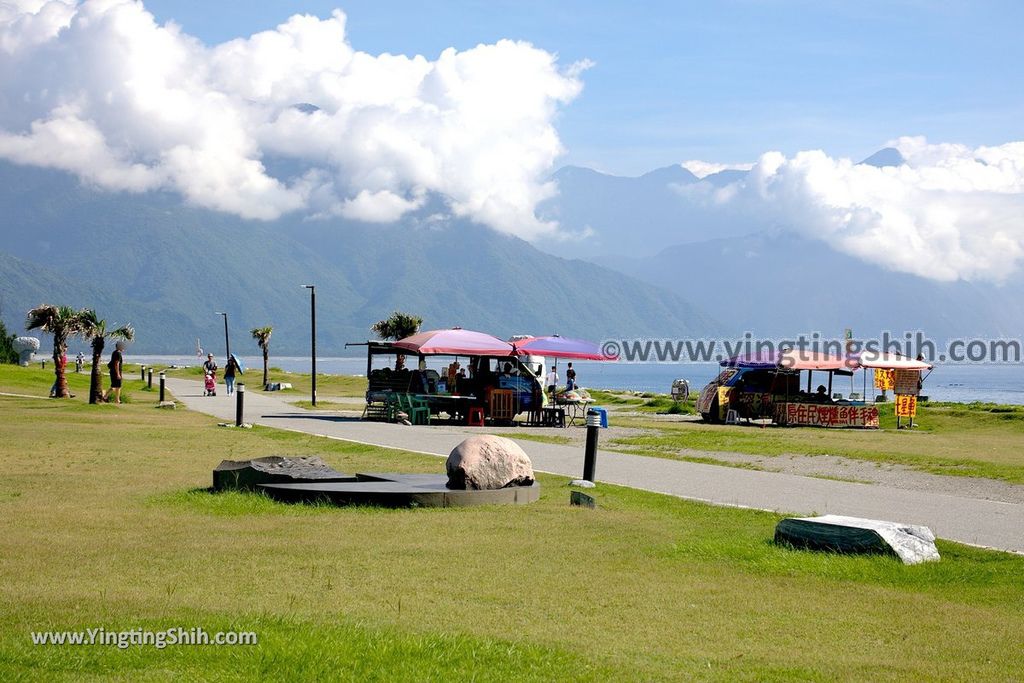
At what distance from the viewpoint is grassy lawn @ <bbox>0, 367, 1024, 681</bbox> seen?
20.0ft

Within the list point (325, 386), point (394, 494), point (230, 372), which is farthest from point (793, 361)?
point (325, 386)

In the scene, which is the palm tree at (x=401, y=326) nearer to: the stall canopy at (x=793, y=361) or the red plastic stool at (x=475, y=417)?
the stall canopy at (x=793, y=361)

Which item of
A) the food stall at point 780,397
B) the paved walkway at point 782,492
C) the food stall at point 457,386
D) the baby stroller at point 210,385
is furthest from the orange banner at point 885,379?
the baby stroller at point 210,385

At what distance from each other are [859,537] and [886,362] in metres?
31.1

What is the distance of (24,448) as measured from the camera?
1920 centimetres

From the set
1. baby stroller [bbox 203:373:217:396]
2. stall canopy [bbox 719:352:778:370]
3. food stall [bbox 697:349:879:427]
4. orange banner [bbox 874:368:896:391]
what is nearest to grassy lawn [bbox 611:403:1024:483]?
food stall [bbox 697:349:879:427]

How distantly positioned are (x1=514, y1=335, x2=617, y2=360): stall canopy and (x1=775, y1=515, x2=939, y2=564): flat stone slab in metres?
23.5

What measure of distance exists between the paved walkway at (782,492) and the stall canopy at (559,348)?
349 inches

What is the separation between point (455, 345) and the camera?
33.1 metres

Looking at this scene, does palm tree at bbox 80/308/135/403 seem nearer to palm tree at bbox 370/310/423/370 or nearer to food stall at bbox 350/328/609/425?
food stall at bbox 350/328/609/425

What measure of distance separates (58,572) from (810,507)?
28.3ft

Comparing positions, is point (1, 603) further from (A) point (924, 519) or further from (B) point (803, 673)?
(A) point (924, 519)

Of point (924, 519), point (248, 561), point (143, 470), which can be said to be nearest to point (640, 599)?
point (248, 561)

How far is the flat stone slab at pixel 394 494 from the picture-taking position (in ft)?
39.8
